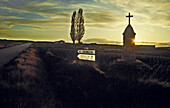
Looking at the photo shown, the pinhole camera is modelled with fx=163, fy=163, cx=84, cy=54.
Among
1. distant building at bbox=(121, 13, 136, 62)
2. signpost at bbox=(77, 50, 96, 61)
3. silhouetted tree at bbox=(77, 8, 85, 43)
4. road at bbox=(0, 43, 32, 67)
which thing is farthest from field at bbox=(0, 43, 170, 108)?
silhouetted tree at bbox=(77, 8, 85, 43)

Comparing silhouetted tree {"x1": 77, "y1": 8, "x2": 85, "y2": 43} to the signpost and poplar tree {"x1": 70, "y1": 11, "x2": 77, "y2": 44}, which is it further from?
the signpost

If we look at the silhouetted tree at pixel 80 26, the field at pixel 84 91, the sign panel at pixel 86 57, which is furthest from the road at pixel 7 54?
the silhouetted tree at pixel 80 26

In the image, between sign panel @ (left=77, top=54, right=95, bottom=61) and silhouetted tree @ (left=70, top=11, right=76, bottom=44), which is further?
silhouetted tree @ (left=70, top=11, right=76, bottom=44)

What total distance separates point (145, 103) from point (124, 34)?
384 inches

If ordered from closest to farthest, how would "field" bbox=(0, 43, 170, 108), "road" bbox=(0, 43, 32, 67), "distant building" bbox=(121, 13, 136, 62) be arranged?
"field" bbox=(0, 43, 170, 108)
"road" bbox=(0, 43, 32, 67)
"distant building" bbox=(121, 13, 136, 62)

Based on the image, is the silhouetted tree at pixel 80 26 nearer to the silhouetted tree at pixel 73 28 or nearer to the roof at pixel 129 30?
the silhouetted tree at pixel 73 28

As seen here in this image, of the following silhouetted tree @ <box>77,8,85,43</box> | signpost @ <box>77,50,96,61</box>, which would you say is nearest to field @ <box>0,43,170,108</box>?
signpost @ <box>77,50,96,61</box>

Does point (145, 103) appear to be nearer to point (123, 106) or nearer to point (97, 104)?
point (123, 106)

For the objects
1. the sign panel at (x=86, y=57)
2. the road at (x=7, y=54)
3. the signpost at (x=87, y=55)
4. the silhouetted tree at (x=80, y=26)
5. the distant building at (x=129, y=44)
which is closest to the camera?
the road at (x=7, y=54)

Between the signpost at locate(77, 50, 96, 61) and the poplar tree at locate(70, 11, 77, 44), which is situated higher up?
the poplar tree at locate(70, 11, 77, 44)

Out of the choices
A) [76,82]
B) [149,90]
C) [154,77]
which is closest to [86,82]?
[76,82]

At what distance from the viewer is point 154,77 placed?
9.30m

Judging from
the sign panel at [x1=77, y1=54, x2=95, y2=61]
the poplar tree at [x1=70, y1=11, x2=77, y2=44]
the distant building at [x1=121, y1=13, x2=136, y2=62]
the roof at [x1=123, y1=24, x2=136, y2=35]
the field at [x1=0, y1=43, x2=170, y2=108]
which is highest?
the poplar tree at [x1=70, y1=11, x2=77, y2=44]

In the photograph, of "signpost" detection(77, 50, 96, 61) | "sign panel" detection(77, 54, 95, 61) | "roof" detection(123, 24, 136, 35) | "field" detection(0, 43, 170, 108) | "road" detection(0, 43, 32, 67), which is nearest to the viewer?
"field" detection(0, 43, 170, 108)
